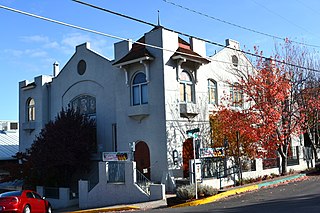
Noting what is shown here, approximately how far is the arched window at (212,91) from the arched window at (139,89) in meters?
5.33

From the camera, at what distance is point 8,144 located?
135ft

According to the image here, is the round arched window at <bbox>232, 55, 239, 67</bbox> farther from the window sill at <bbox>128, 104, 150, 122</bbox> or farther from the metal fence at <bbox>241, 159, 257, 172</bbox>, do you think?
the window sill at <bbox>128, 104, 150, 122</bbox>

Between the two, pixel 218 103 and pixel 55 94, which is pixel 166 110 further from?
pixel 55 94

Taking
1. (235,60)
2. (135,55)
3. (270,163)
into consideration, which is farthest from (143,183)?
(235,60)

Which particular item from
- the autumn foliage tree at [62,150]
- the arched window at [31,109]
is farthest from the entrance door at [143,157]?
the arched window at [31,109]

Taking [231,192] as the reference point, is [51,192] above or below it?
below

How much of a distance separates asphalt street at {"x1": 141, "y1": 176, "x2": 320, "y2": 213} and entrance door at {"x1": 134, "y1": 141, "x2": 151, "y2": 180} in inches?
256

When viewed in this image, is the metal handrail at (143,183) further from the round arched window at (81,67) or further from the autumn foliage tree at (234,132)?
the round arched window at (81,67)

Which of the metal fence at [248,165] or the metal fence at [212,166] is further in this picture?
the metal fence at [248,165]

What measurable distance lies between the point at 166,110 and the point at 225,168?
4533 millimetres

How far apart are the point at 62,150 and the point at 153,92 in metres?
7.03

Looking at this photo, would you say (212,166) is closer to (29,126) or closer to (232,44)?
(232,44)

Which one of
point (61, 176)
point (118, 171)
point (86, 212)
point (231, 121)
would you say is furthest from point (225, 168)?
point (61, 176)

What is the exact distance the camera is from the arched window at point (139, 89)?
925 inches
